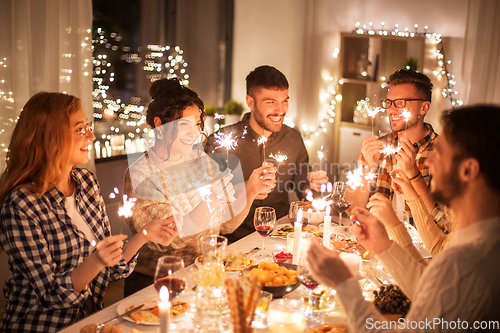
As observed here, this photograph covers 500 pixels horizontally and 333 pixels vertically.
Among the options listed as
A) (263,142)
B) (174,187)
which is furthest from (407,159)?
(174,187)

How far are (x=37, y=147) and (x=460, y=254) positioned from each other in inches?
61.5

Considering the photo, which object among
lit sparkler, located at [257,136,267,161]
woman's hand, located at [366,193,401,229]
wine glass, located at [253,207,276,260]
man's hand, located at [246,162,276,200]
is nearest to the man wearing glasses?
lit sparkler, located at [257,136,267,161]

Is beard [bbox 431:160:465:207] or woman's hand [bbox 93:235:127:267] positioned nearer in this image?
beard [bbox 431:160:465:207]

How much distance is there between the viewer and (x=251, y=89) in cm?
314

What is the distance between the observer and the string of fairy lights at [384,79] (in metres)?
3.91

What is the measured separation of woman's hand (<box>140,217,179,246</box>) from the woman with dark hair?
0.31m

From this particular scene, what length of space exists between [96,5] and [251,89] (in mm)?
1904

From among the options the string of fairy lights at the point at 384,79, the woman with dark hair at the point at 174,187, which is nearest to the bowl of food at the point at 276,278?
the woman with dark hair at the point at 174,187

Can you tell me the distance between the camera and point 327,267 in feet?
4.04

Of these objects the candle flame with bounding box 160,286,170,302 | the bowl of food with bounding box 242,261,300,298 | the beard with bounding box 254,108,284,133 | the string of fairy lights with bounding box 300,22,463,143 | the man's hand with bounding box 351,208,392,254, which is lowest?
the bowl of food with bounding box 242,261,300,298

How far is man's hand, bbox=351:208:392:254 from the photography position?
1.49 meters

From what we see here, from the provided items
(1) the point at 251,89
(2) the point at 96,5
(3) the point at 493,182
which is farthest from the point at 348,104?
(3) the point at 493,182

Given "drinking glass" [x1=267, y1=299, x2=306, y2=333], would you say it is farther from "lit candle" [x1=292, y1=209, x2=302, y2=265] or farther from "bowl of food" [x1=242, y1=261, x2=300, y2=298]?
"lit candle" [x1=292, y1=209, x2=302, y2=265]

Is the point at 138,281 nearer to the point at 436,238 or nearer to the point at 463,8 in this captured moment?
the point at 436,238
